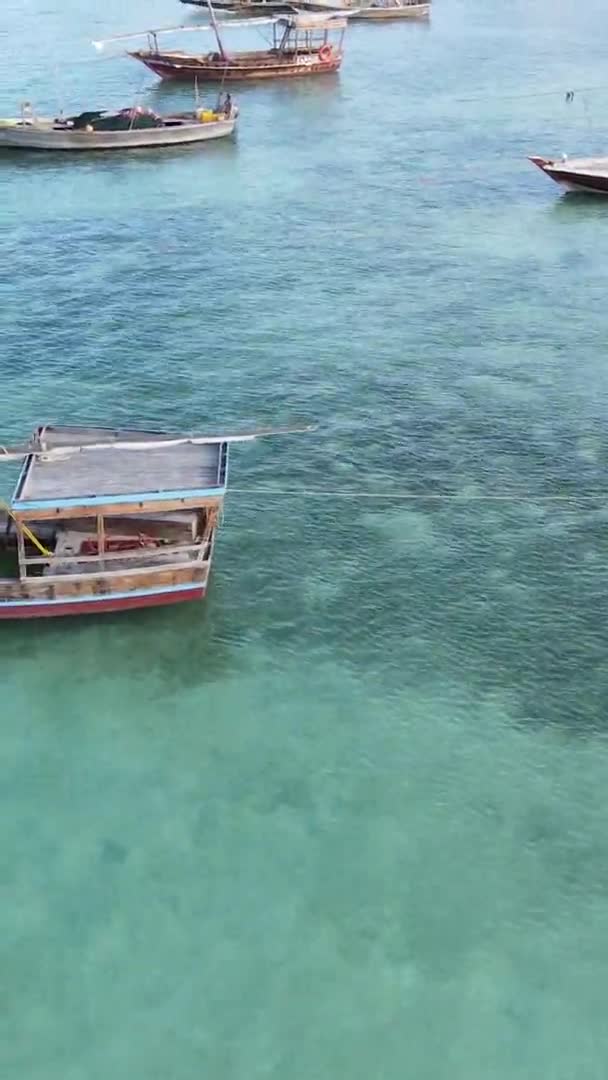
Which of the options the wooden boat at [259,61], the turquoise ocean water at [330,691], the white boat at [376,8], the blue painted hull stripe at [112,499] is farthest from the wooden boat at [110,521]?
the white boat at [376,8]

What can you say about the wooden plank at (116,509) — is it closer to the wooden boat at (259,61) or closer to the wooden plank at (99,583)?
the wooden plank at (99,583)

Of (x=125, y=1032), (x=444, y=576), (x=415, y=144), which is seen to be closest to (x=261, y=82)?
(x=415, y=144)

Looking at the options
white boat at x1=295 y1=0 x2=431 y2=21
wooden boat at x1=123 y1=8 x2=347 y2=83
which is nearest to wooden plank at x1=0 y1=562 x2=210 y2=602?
wooden boat at x1=123 y1=8 x2=347 y2=83

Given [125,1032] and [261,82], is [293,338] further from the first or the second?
[261,82]

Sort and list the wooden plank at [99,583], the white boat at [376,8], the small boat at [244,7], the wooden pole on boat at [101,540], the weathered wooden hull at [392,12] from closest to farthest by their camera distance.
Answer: the wooden pole on boat at [101,540], the wooden plank at [99,583], the white boat at [376,8], the small boat at [244,7], the weathered wooden hull at [392,12]

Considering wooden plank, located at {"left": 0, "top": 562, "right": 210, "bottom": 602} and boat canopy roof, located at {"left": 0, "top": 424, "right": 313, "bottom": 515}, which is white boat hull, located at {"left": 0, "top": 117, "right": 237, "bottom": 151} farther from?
wooden plank, located at {"left": 0, "top": 562, "right": 210, "bottom": 602}

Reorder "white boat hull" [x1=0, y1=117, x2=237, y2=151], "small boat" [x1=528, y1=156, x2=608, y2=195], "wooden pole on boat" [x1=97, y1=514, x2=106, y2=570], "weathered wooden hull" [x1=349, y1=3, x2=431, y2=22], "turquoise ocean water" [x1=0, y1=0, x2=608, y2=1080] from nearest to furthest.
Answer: "turquoise ocean water" [x1=0, y1=0, x2=608, y2=1080], "wooden pole on boat" [x1=97, y1=514, x2=106, y2=570], "small boat" [x1=528, y1=156, x2=608, y2=195], "white boat hull" [x1=0, y1=117, x2=237, y2=151], "weathered wooden hull" [x1=349, y1=3, x2=431, y2=22]

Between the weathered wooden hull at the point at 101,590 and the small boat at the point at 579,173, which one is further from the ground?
the small boat at the point at 579,173
